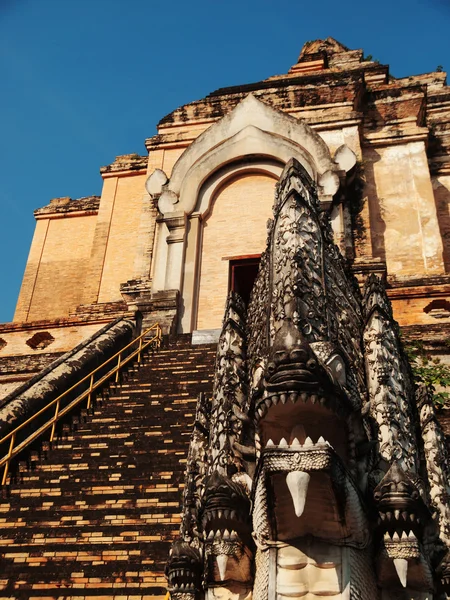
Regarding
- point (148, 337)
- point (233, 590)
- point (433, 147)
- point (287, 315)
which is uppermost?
point (433, 147)

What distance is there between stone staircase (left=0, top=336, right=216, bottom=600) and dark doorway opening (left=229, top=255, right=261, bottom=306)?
18.9 ft

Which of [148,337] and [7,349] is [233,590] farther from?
[7,349]

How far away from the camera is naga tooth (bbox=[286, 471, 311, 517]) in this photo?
464cm

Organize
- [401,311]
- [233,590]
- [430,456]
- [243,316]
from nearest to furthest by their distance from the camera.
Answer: [233,590]
[430,456]
[243,316]
[401,311]

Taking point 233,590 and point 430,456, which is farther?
point 430,456

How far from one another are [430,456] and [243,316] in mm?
1976

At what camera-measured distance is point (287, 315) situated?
5504 mm

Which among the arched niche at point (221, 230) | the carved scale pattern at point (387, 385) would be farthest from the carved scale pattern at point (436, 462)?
the arched niche at point (221, 230)

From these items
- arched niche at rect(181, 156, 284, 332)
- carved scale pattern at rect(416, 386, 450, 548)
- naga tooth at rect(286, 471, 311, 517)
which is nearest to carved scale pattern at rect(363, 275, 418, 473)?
carved scale pattern at rect(416, 386, 450, 548)

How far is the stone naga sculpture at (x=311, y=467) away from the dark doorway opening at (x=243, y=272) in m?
10.9

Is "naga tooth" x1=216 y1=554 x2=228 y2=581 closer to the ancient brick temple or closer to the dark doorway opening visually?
the ancient brick temple

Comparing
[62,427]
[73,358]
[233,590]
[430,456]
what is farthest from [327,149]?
[233,590]

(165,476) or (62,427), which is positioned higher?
(62,427)

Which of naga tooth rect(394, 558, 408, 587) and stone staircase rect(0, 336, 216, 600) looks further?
stone staircase rect(0, 336, 216, 600)
